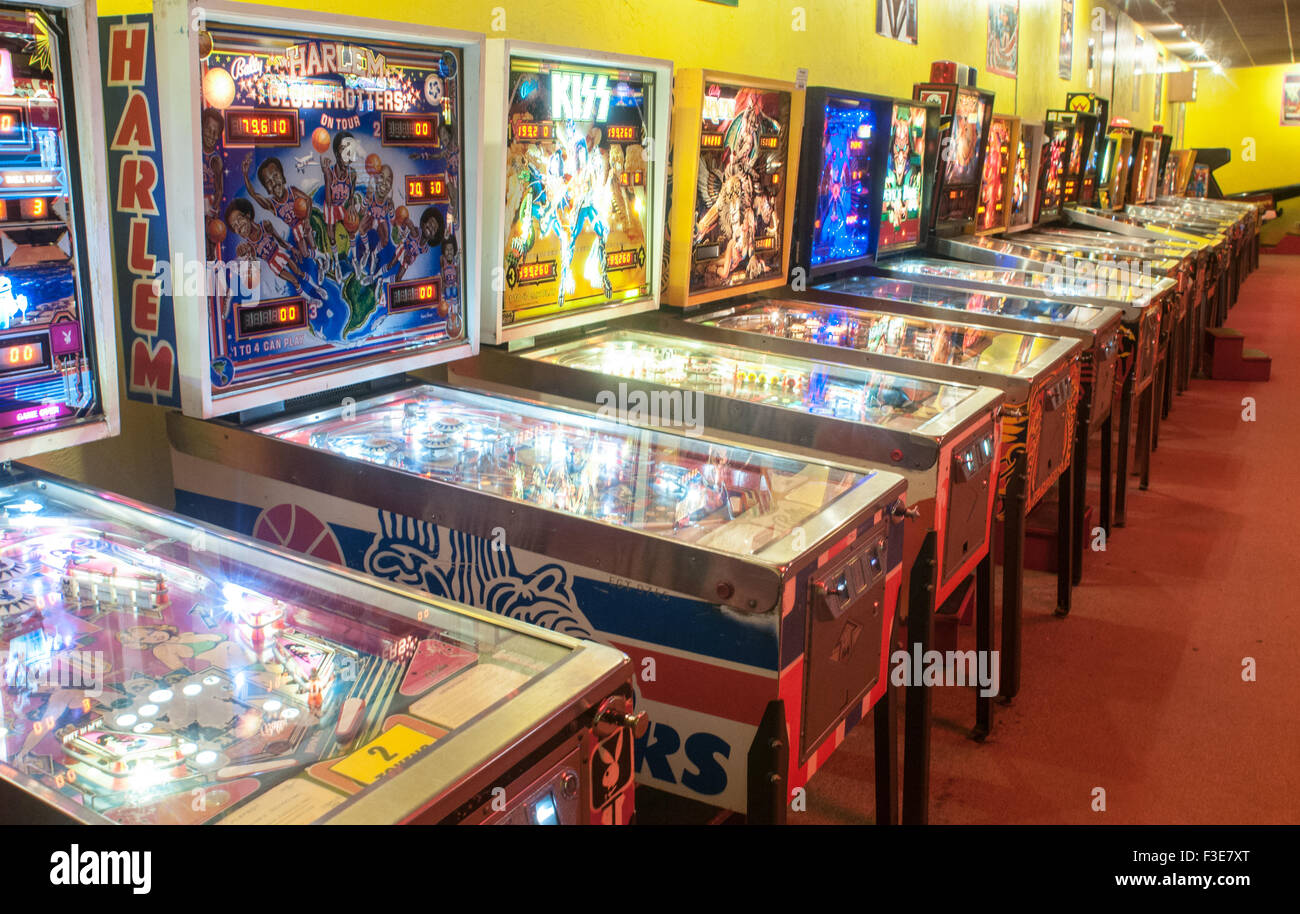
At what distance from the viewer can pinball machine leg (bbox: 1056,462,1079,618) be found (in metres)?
3.42

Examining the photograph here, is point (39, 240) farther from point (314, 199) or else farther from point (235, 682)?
point (235, 682)

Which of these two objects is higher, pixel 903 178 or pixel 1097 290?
pixel 903 178

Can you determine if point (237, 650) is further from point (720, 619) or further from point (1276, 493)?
point (1276, 493)

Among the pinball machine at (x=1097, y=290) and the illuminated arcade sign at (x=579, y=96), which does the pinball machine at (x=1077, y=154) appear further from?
the illuminated arcade sign at (x=579, y=96)

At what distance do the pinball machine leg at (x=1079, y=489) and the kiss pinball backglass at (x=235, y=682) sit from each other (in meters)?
2.58

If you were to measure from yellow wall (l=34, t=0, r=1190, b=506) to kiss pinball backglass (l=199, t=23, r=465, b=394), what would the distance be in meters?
0.32

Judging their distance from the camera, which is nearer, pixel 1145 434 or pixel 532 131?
pixel 532 131

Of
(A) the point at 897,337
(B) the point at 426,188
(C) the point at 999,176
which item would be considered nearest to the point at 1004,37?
(C) the point at 999,176

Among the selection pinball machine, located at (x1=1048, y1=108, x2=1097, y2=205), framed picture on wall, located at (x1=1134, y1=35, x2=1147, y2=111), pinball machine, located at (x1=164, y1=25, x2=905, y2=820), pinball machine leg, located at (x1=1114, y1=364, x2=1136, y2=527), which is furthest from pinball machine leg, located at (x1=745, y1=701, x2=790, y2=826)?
framed picture on wall, located at (x1=1134, y1=35, x2=1147, y2=111)

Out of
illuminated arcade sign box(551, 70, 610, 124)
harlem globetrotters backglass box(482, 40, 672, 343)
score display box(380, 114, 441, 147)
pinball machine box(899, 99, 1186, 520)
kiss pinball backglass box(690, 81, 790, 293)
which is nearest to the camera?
score display box(380, 114, 441, 147)

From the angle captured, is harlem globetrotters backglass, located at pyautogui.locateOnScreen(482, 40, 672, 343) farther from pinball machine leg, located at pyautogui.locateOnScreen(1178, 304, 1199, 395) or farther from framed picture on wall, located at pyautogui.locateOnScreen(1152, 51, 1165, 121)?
framed picture on wall, located at pyautogui.locateOnScreen(1152, 51, 1165, 121)

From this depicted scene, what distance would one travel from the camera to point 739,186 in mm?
3107

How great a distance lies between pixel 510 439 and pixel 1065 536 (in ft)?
6.77
